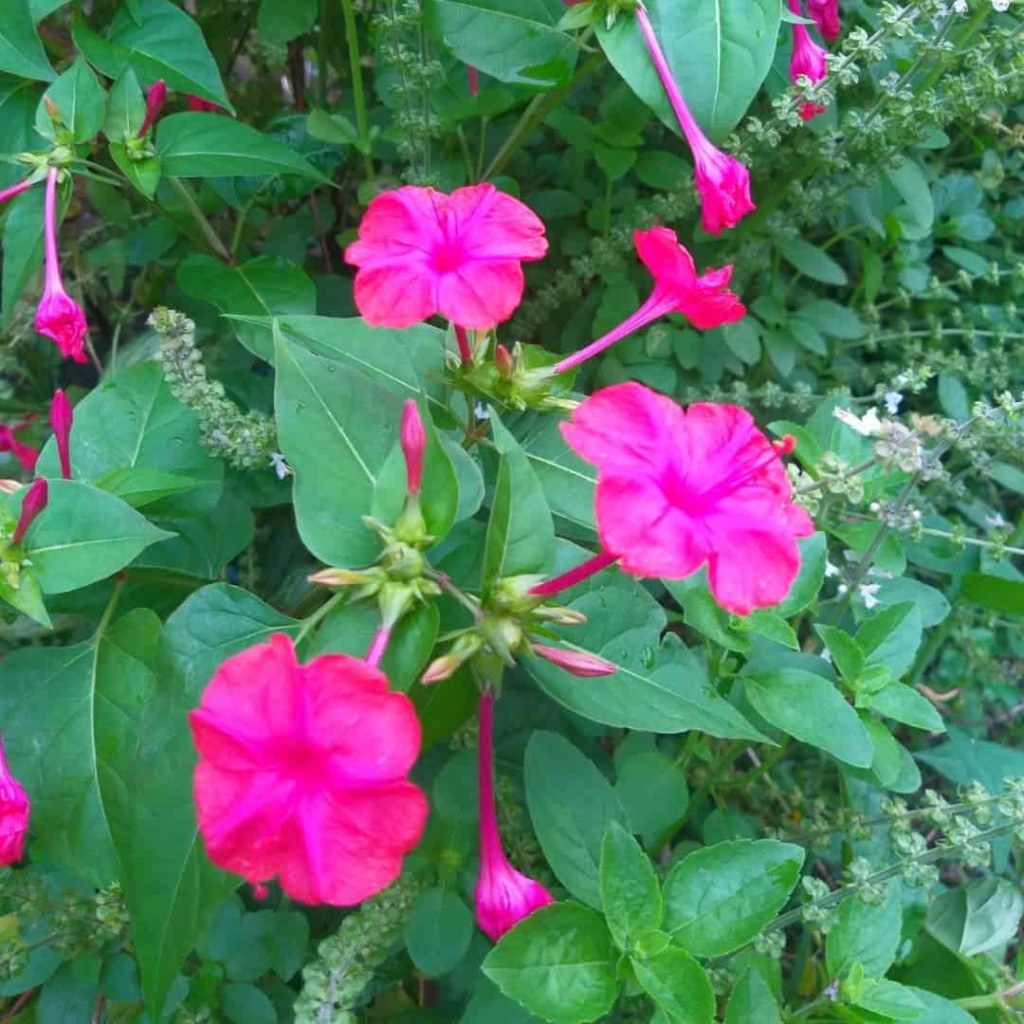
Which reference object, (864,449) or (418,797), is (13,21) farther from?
(864,449)

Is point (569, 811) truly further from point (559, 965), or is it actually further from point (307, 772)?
point (307, 772)

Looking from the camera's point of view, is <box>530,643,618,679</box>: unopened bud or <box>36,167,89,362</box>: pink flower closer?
<box>530,643,618,679</box>: unopened bud

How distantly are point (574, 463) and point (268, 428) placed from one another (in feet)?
1.14

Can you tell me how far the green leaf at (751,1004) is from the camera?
36.0 inches

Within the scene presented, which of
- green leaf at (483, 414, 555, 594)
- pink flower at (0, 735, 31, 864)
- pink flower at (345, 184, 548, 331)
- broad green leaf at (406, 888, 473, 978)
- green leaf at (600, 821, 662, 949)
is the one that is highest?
pink flower at (345, 184, 548, 331)

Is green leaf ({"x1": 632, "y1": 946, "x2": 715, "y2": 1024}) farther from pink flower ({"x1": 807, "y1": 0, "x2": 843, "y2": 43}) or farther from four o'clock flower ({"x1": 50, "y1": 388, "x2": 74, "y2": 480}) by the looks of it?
pink flower ({"x1": 807, "y1": 0, "x2": 843, "y2": 43})

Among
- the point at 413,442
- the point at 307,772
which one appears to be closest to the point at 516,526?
the point at 413,442

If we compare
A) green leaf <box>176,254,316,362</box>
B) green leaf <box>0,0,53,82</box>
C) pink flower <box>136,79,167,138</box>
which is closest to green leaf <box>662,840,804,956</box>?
green leaf <box>176,254,316,362</box>

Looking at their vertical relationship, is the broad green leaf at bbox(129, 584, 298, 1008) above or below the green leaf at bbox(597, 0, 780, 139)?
below

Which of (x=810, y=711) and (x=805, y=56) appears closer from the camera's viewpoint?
(x=810, y=711)

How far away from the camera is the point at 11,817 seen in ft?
2.79

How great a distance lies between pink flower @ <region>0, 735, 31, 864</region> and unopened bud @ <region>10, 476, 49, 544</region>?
24 cm

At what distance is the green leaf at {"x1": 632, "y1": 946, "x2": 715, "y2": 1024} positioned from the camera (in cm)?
83

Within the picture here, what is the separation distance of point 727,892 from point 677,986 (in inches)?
4.3
